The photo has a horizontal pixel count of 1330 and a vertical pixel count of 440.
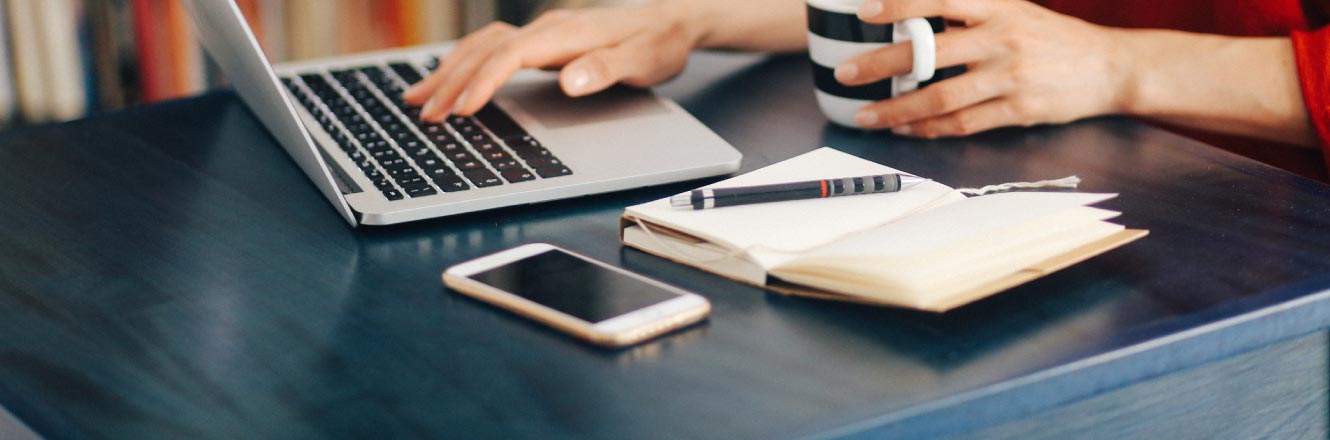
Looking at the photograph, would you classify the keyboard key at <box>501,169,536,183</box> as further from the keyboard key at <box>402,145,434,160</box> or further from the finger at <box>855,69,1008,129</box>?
the finger at <box>855,69,1008,129</box>

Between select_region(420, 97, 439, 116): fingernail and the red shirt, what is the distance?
593 millimetres

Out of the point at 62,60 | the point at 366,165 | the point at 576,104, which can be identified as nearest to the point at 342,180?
the point at 366,165

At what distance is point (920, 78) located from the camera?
890 mm

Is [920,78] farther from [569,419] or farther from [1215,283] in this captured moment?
[569,419]

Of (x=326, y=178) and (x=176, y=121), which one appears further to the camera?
(x=176, y=121)

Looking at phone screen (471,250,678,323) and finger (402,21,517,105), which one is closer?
phone screen (471,250,678,323)

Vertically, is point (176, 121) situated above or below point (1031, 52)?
below

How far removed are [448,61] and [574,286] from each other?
435mm

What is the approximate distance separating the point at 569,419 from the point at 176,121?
1.99ft

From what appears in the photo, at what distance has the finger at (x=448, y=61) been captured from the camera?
985 millimetres

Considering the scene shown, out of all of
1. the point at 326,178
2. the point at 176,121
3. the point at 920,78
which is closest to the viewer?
the point at 326,178

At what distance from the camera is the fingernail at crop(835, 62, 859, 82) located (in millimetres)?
909

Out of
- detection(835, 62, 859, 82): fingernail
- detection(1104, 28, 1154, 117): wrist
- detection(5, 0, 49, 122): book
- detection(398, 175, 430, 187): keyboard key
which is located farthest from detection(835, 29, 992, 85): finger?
detection(5, 0, 49, 122): book

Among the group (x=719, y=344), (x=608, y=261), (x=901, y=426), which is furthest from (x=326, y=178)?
(x=901, y=426)
